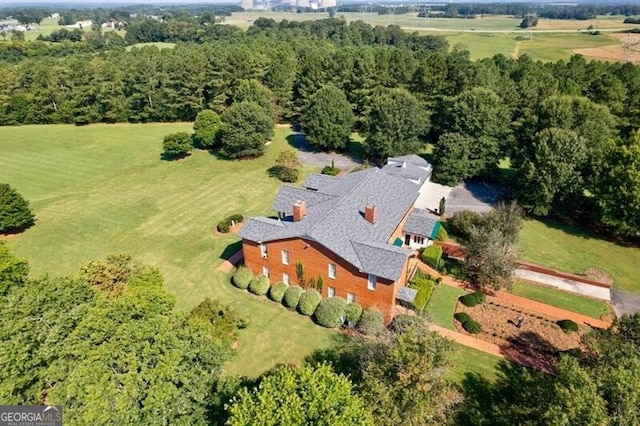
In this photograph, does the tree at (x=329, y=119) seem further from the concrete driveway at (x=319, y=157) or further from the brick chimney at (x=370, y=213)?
the brick chimney at (x=370, y=213)

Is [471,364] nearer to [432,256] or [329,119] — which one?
[432,256]

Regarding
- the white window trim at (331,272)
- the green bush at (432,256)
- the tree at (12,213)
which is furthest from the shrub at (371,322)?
the tree at (12,213)

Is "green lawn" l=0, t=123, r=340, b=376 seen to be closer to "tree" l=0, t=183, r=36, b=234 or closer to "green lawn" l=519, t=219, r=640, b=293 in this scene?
"tree" l=0, t=183, r=36, b=234

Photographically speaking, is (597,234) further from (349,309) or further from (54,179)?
(54,179)

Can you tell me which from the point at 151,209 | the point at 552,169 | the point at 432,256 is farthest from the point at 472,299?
the point at 151,209

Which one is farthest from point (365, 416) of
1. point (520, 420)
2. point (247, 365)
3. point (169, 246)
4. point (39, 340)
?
point (169, 246)

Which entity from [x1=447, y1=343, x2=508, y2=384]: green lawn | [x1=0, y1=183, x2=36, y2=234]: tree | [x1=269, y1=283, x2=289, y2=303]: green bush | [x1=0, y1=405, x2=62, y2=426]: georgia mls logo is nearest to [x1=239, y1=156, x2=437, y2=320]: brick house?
[x1=269, y1=283, x2=289, y2=303]: green bush
